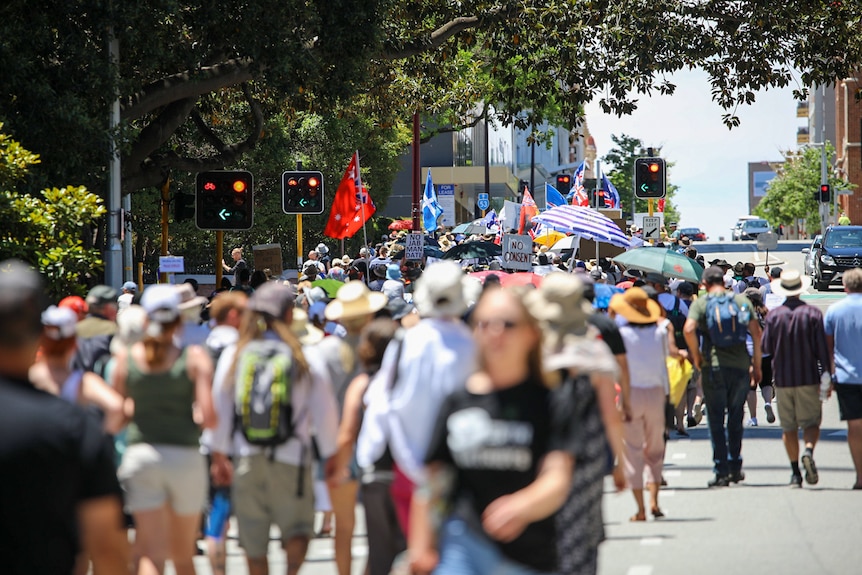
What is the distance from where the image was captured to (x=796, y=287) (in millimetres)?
12203

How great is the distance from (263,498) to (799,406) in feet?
20.9

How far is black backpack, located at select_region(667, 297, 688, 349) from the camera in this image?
1467 cm

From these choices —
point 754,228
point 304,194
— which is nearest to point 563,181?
point 304,194

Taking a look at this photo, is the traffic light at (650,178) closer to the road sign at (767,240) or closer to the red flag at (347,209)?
the road sign at (767,240)

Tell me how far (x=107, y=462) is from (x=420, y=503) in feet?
3.96

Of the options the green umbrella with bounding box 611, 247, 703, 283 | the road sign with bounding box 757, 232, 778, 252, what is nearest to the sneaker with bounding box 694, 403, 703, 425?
the green umbrella with bounding box 611, 247, 703, 283

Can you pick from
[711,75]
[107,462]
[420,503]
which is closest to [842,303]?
[420,503]

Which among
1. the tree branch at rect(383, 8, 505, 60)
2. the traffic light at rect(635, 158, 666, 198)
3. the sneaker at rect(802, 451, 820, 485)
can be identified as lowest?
the sneaker at rect(802, 451, 820, 485)

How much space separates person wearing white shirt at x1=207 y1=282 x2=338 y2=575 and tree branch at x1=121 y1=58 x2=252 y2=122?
12815 millimetres

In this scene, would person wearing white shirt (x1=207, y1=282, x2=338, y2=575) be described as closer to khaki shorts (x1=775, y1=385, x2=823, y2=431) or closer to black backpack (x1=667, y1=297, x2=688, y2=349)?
khaki shorts (x1=775, y1=385, x2=823, y2=431)

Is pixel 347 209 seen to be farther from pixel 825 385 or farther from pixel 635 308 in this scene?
pixel 635 308

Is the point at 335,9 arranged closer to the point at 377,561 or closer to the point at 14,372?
the point at 377,561

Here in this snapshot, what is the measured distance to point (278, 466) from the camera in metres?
7.07

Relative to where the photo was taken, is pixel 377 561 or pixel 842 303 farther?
pixel 842 303
